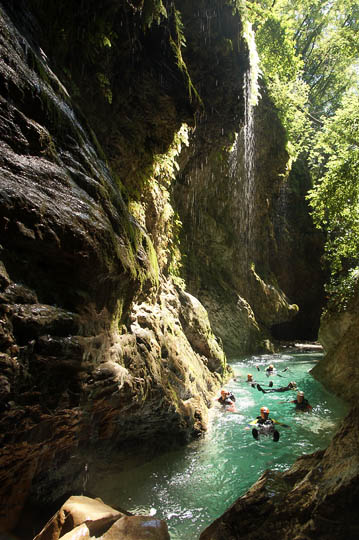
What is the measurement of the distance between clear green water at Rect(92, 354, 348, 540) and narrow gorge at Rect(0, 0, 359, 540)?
0.35 meters

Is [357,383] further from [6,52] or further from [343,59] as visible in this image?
[343,59]

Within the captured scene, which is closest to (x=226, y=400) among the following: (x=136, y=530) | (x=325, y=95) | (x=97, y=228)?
(x=136, y=530)

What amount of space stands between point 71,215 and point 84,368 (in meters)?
1.71

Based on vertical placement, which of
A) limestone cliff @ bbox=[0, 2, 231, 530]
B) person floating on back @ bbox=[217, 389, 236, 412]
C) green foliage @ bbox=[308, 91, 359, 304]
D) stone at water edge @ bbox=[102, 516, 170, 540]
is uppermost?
green foliage @ bbox=[308, 91, 359, 304]

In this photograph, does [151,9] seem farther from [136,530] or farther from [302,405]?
[302,405]

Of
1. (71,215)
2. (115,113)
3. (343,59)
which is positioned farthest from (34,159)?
(343,59)

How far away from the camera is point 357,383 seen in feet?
28.1

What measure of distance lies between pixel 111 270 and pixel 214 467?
423cm

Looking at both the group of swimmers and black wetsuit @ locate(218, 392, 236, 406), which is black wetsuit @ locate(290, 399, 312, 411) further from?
black wetsuit @ locate(218, 392, 236, 406)

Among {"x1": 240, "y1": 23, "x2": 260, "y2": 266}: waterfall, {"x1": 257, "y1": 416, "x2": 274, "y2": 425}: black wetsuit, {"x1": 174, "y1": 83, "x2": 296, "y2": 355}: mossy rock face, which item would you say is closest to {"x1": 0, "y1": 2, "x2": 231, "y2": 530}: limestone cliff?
{"x1": 257, "y1": 416, "x2": 274, "y2": 425}: black wetsuit

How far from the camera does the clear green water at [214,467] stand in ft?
14.4

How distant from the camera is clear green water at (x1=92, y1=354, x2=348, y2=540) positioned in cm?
439

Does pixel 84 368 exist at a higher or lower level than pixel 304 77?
lower

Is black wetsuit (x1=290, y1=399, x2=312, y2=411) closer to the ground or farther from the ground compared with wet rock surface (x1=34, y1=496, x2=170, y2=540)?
closer to the ground
